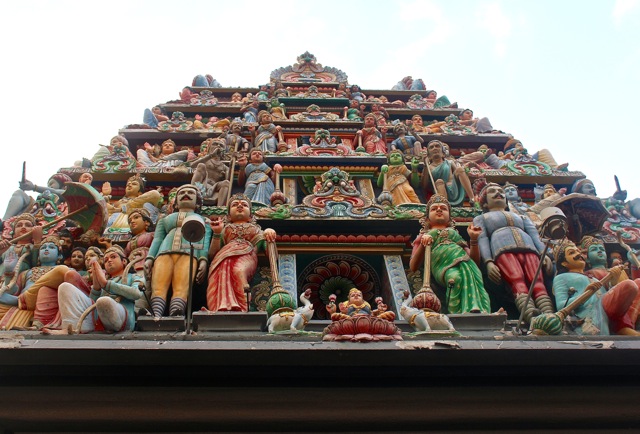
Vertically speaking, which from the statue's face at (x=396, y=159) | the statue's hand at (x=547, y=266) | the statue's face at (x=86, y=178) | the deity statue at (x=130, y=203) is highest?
the statue's face at (x=396, y=159)

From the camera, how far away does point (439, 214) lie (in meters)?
9.77

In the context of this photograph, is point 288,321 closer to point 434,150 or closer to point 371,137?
point 434,150

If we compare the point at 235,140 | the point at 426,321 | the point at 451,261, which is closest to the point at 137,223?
the point at 451,261

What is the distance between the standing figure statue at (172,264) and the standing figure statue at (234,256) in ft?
0.62

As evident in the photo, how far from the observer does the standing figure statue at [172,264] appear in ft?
27.9

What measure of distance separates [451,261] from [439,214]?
891 millimetres

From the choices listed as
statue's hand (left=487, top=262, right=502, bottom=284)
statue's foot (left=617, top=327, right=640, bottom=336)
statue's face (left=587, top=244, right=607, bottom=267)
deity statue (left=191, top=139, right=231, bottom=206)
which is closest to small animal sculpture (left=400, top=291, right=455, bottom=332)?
statue's hand (left=487, top=262, right=502, bottom=284)

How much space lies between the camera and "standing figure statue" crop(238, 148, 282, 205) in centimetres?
1225

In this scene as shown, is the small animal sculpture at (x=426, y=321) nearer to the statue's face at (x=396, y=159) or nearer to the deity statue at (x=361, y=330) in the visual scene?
the deity statue at (x=361, y=330)

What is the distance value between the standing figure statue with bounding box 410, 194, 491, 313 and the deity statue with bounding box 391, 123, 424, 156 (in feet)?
15.8

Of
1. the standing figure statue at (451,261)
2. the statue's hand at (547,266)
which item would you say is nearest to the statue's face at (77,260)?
the standing figure statue at (451,261)

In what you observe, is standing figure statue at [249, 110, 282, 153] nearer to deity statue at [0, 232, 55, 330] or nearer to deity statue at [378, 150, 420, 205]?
deity statue at [378, 150, 420, 205]

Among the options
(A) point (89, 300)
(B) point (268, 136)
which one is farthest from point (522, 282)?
(B) point (268, 136)

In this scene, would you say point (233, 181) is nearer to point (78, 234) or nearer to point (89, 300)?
point (78, 234)
